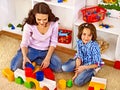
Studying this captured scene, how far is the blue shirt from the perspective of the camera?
1557 mm

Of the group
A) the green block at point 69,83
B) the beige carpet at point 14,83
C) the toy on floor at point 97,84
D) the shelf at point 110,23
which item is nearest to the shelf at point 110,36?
the shelf at point 110,23

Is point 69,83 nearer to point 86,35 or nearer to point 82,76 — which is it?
point 82,76

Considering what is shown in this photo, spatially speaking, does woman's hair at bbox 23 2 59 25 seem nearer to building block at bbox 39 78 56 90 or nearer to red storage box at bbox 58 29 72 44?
red storage box at bbox 58 29 72 44

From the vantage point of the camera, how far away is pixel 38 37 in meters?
1.68

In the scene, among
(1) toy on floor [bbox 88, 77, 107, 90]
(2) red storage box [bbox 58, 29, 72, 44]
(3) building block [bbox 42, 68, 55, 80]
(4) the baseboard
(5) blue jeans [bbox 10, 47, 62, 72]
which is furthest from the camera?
(2) red storage box [bbox 58, 29, 72, 44]

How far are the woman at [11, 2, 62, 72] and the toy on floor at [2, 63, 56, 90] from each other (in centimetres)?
7

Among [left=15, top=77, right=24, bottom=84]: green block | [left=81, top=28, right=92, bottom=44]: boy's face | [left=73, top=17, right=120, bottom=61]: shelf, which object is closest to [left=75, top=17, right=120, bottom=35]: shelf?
[left=73, top=17, right=120, bottom=61]: shelf

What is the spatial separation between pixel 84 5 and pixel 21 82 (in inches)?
33.8

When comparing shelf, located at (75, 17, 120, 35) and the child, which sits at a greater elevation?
shelf, located at (75, 17, 120, 35)

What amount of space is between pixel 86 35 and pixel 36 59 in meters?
0.44

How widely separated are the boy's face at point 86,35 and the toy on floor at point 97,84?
10.1 inches

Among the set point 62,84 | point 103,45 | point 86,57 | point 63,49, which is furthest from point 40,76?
A: point 103,45

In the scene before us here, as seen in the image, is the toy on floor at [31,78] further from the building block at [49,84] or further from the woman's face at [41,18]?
the woman's face at [41,18]

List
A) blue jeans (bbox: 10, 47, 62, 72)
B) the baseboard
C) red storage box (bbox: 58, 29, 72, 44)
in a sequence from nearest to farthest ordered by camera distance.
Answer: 1. blue jeans (bbox: 10, 47, 62, 72)
2. the baseboard
3. red storage box (bbox: 58, 29, 72, 44)
